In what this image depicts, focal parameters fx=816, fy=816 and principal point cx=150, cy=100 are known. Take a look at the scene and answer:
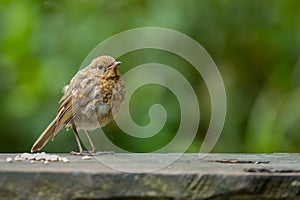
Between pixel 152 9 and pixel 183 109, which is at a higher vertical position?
pixel 152 9

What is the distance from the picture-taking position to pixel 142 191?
1.94 metres

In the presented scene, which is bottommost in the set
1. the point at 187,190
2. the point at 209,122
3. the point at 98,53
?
the point at 209,122

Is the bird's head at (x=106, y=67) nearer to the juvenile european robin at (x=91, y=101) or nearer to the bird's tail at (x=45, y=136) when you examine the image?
the juvenile european robin at (x=91, y=101)

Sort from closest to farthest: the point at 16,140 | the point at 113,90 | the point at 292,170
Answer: the point at 292,170 < the point at 113,90 < the point at 16,140

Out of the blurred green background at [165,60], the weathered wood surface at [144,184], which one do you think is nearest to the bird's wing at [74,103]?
the blurred green background at [165,60]

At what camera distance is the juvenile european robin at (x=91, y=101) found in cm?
328

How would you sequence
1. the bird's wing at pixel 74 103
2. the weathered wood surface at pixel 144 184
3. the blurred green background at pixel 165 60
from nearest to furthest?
the weathered wood surface at pixel 144 184 → the bird's wing at pixel 74 103 → the blurred green background at pixel 165 60

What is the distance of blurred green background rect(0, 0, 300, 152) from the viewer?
4570 millimetres

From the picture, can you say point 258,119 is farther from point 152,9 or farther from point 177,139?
point 152,9

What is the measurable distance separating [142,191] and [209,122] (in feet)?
9.60

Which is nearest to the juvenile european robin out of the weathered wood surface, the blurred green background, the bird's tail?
the bird's tail

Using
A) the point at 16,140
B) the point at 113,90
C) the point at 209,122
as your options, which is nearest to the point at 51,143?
the point at 16,140

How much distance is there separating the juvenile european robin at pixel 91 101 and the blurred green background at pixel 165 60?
1032 mm

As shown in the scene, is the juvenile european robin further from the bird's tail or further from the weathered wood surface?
the weathered wood surface
